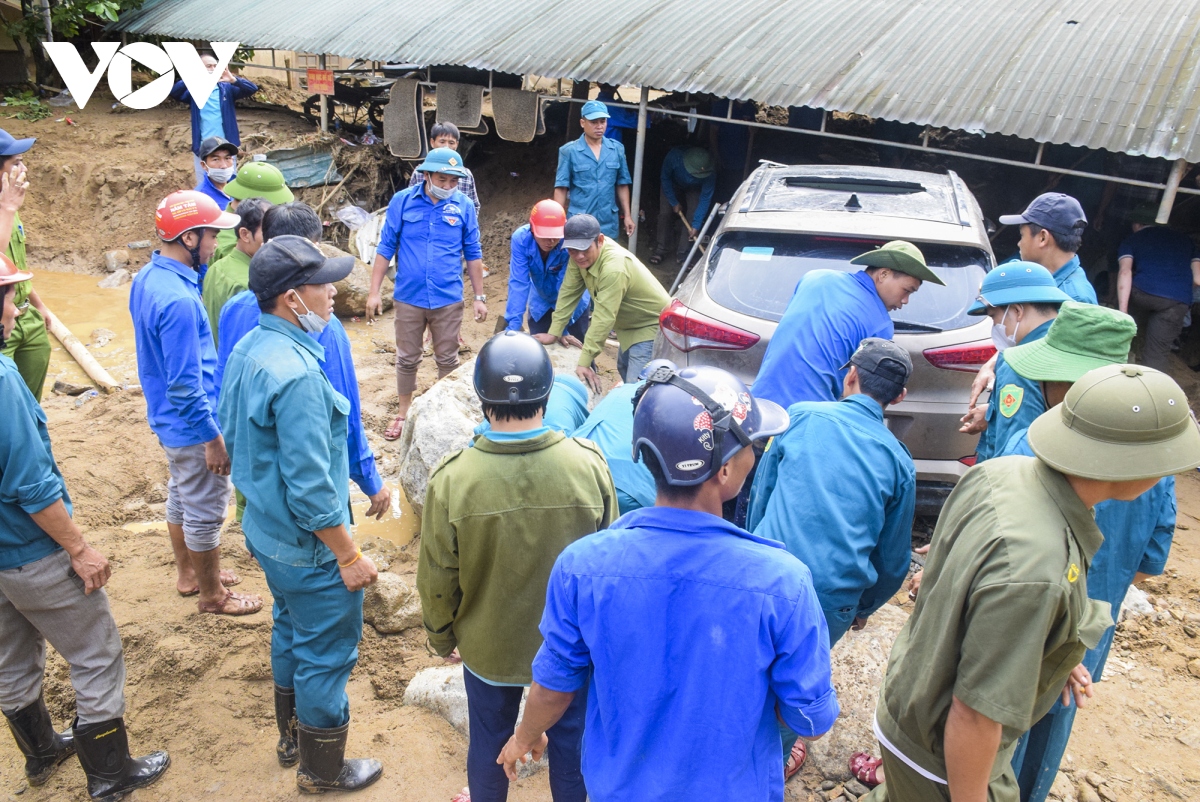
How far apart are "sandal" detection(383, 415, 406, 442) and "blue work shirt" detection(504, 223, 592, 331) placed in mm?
1115

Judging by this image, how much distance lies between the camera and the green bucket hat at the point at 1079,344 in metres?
2.58

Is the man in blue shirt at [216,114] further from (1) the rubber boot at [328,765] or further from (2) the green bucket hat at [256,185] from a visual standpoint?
(1) the rubber boot at [328,765]

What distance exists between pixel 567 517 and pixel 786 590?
0.92 metres

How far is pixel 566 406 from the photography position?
3148mm

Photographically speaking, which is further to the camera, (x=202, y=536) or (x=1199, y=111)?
(x=1199, y=111)

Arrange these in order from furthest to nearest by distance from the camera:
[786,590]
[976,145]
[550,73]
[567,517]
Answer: [976,145] → [550,73] → [567,517] → [786,590]

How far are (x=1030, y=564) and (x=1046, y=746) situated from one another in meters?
1.26

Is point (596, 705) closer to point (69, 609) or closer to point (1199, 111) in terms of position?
point (69, 609)

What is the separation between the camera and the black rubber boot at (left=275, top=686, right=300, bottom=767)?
3.14 m

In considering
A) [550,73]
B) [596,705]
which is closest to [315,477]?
[596,705]

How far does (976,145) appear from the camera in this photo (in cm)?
982

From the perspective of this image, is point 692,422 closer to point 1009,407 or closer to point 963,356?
point 1009,407

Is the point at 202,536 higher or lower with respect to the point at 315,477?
lower

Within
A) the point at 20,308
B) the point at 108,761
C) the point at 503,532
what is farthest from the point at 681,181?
the point at 108,761
